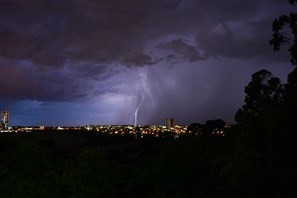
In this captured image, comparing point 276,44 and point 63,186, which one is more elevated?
point 276,44

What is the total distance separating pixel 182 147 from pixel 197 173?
9.77 ft

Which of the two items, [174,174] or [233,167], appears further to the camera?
[174,174]

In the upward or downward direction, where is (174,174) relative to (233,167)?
downward

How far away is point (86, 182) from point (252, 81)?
14.6 meters

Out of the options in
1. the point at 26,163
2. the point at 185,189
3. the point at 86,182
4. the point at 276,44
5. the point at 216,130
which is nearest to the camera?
the point at 276,44

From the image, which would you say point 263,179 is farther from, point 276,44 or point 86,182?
point 86,182

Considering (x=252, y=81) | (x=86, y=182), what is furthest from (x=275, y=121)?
(x=86, y=182)

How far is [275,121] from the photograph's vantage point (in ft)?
78.9

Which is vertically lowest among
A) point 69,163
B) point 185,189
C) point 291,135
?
point 185,189

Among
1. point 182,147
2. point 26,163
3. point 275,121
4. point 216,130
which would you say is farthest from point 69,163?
point 216,130

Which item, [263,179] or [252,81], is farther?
[252,81]

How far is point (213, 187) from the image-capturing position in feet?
97.5

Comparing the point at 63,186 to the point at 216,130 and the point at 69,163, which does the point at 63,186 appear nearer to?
the point at 69,163

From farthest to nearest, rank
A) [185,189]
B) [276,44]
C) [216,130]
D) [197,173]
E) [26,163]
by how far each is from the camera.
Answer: [216,130]
[197,173]
[26,163]
[185,189]
[276,44]
